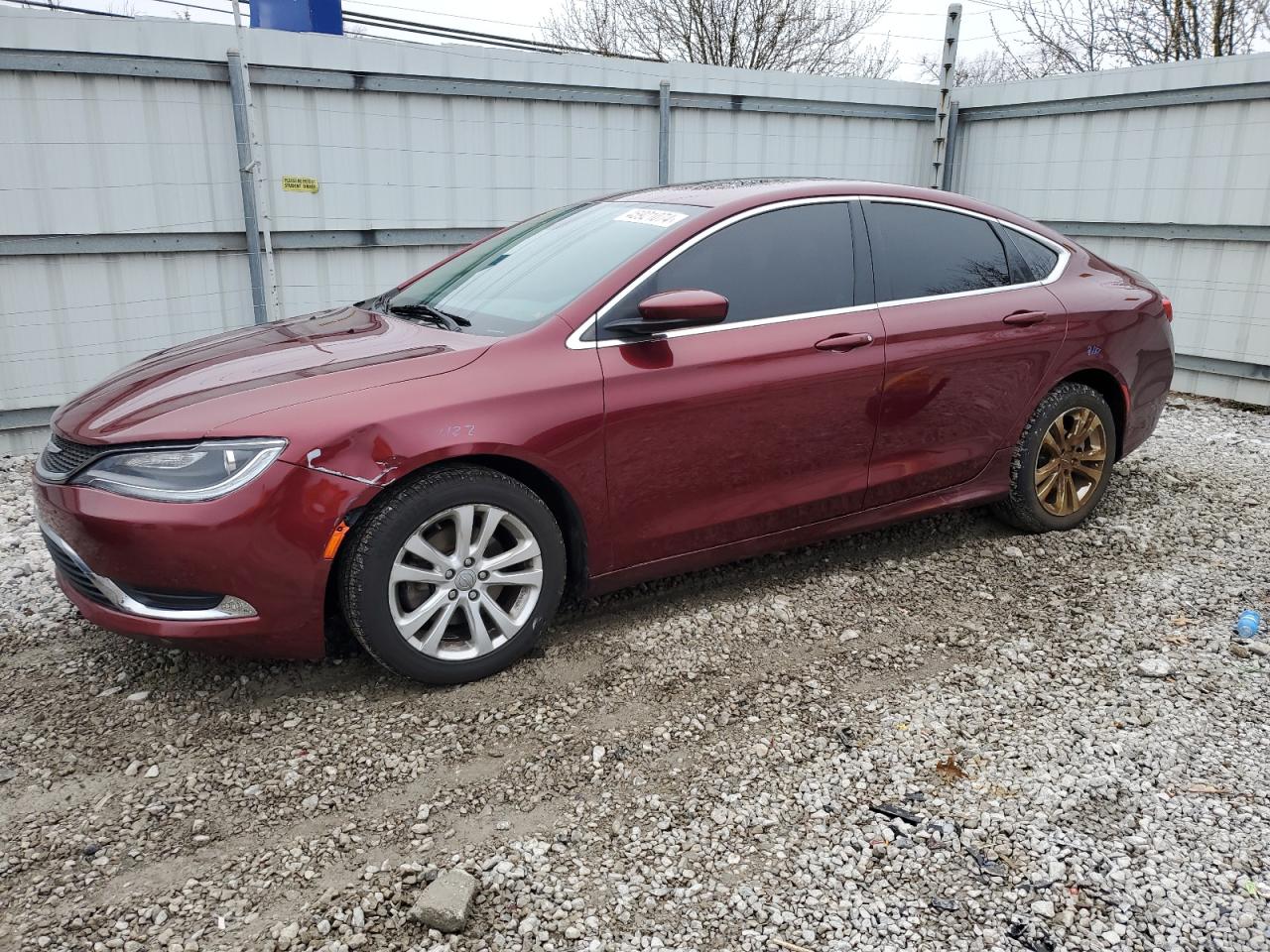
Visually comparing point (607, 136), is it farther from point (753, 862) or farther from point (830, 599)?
point (753, 862)

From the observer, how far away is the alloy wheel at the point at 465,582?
10.1ft

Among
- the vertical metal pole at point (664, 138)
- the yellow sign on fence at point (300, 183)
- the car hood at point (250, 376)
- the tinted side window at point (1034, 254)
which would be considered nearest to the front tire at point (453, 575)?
the car hood at point (250, 376)

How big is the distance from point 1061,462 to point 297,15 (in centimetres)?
613

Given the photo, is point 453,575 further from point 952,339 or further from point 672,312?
point 952,339

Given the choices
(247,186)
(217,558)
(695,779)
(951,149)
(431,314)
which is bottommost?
(695,779)

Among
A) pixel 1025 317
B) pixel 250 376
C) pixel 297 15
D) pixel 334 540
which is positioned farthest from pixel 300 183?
pixel 1025 317

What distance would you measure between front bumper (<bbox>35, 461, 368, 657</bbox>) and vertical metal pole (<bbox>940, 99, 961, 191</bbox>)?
8.37 metres

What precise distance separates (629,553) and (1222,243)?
Answer: 6.58 meters

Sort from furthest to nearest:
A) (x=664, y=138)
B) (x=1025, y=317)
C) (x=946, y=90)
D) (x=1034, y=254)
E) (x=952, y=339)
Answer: (x=946, y=90) < (x=664, y=138) < (x=1034, y=254) < (x=1025, y=317) < (x=952, y=339)

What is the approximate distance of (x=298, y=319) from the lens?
13.2 ft

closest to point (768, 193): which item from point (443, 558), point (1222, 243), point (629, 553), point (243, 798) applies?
point (629, 553)

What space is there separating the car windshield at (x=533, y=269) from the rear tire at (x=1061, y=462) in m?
1.93

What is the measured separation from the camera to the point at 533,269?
148 inches

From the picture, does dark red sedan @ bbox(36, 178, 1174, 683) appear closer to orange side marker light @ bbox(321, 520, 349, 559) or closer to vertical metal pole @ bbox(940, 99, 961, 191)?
orange side marker light @ bbox(321, 520, 349, 559)
